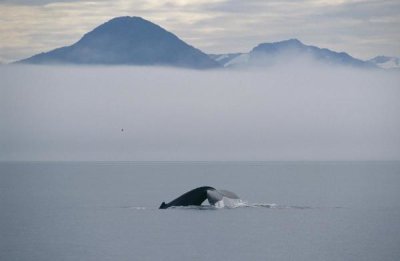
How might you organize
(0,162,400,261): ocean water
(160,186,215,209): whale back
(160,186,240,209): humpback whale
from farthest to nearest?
(160,186,240,209): humpback whale
(160,186,215,209): whale back
(0,162,400,261): ocean water

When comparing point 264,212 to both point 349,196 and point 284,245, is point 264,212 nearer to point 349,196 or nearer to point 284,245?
point 284,245

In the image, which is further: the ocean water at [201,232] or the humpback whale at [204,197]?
the humpback whale at [204,197]

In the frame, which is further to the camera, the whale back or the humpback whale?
the humpback whale

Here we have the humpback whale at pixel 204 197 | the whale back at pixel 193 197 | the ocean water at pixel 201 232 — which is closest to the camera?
the ocean water at pixel 201 232

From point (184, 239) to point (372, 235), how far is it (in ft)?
54.8

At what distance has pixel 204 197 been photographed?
9425cm

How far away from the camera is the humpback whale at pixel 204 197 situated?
92.4 meters

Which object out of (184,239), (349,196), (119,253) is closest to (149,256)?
(119,253)

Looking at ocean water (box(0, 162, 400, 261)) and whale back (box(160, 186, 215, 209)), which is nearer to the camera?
ocean water (box(0, 162, 400, 261))

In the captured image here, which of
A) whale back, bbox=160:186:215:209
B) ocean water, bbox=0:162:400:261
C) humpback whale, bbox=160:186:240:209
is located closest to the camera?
ocean water, bbox=0:162:400:261

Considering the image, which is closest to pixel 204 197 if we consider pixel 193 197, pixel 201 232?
pixel 193 197

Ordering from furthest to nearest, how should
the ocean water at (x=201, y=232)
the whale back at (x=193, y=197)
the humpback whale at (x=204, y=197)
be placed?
the humpback whale at (x=204, y=197), the whale back at (x=193, y=197), the ocean water at (x=201, y=232)

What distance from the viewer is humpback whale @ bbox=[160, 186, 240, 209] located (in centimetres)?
9238

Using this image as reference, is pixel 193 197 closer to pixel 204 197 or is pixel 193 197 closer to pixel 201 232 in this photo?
pixel 204 197
